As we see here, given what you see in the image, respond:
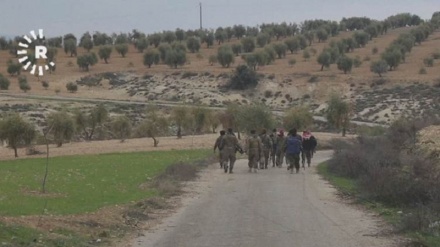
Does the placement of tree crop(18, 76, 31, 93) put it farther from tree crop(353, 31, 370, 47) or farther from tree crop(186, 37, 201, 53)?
tree crop(353, 31, 370, 47)

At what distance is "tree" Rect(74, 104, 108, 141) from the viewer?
6838 centimetres

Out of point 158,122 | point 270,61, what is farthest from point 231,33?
point 158,122

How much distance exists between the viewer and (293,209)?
17.9 metres

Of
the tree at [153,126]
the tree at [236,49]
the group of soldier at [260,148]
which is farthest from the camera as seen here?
the tree at [236,49]

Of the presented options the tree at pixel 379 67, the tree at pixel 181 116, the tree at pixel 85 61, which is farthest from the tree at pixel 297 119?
the tree at pixel 85 61

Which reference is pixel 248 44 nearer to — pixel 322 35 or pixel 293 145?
pixel 322 35

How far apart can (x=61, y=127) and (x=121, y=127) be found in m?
9.89

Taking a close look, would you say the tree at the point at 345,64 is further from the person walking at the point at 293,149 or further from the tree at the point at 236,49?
the person walking at the point at 293,149

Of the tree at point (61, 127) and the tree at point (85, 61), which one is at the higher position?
the tree at point (85, 61)

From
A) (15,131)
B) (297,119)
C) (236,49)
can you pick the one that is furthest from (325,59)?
(15,131)

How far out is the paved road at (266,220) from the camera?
13.3m

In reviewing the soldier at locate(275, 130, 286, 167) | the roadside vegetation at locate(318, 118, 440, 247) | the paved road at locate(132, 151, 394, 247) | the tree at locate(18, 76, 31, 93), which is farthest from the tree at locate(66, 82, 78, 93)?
the paved road at locate(132, 151, 394, 247)

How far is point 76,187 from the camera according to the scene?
79.1 feet

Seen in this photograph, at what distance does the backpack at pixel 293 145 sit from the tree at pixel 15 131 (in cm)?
2934
